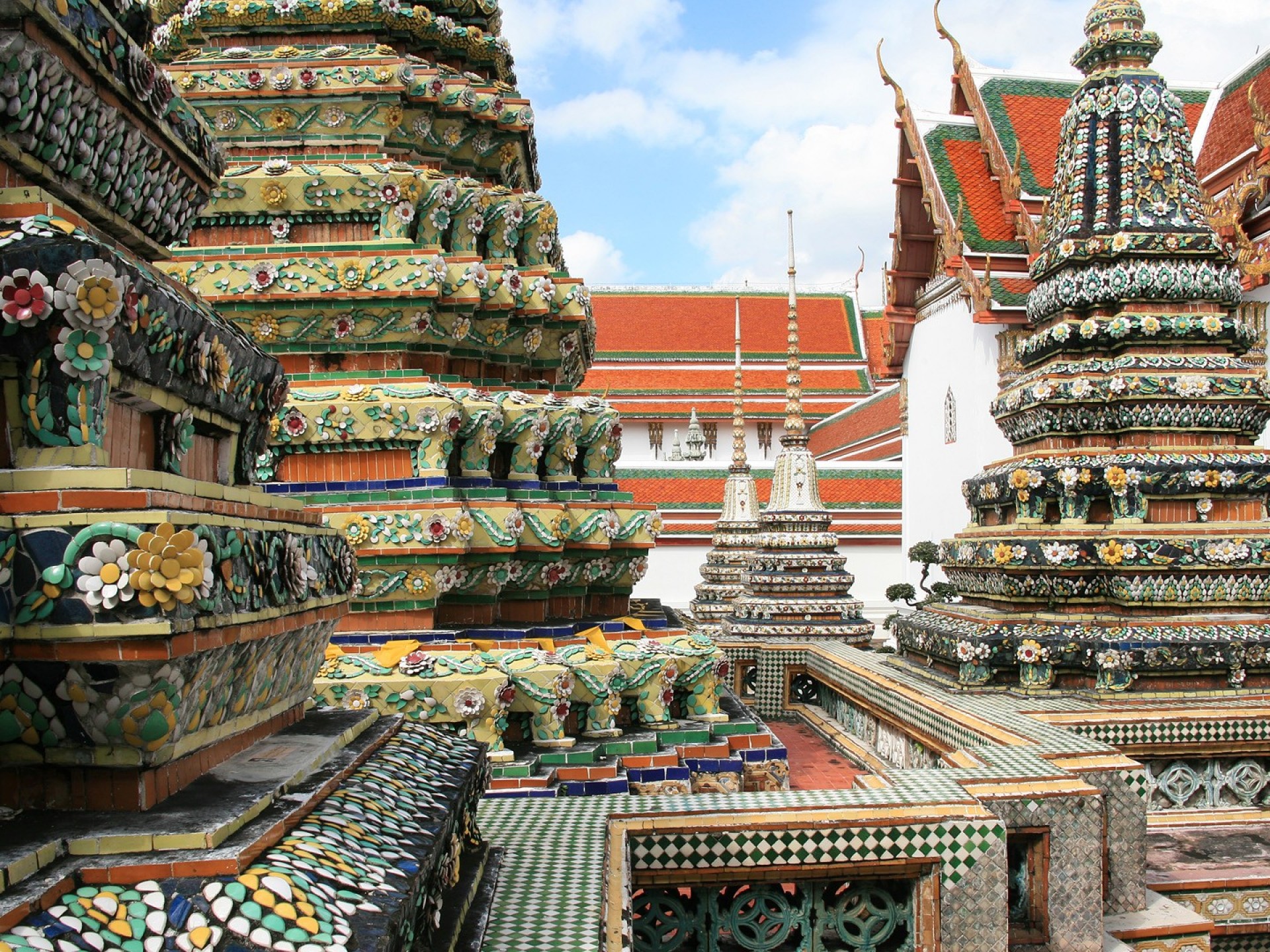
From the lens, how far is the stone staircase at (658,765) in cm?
556

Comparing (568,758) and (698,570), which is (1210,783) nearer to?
(568,758)

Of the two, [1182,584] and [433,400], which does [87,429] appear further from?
[1182,584]

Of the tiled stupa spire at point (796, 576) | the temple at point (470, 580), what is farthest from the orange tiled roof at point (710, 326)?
the temple at point (470, 580)

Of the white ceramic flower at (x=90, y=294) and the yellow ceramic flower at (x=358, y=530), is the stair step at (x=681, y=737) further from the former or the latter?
the white ceramic flower at (x=90, y=294)

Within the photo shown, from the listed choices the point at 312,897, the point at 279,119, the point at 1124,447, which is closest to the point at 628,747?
the point at 312,897

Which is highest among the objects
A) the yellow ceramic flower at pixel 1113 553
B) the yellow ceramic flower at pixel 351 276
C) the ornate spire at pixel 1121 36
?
the ornate spire at pixel 1121 36

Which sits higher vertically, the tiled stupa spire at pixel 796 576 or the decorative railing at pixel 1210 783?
the tiled stupa spire at pixel 796 576

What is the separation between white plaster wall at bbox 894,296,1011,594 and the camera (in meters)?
20.0

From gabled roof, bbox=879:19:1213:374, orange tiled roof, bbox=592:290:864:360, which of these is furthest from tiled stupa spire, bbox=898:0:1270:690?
orange tiled roof, bbox=592:290:864:360

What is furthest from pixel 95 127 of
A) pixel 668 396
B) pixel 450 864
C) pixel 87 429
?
pixel 668 396

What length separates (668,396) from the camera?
32938mm

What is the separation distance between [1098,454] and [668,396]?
2521 cm

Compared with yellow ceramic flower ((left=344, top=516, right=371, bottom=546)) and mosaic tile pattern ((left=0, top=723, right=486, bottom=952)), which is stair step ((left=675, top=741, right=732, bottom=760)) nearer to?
yellow ceramic flower ((left=344, top=516, right=371, bottom=546))

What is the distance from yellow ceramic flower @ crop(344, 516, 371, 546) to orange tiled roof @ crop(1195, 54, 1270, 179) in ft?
53.1
